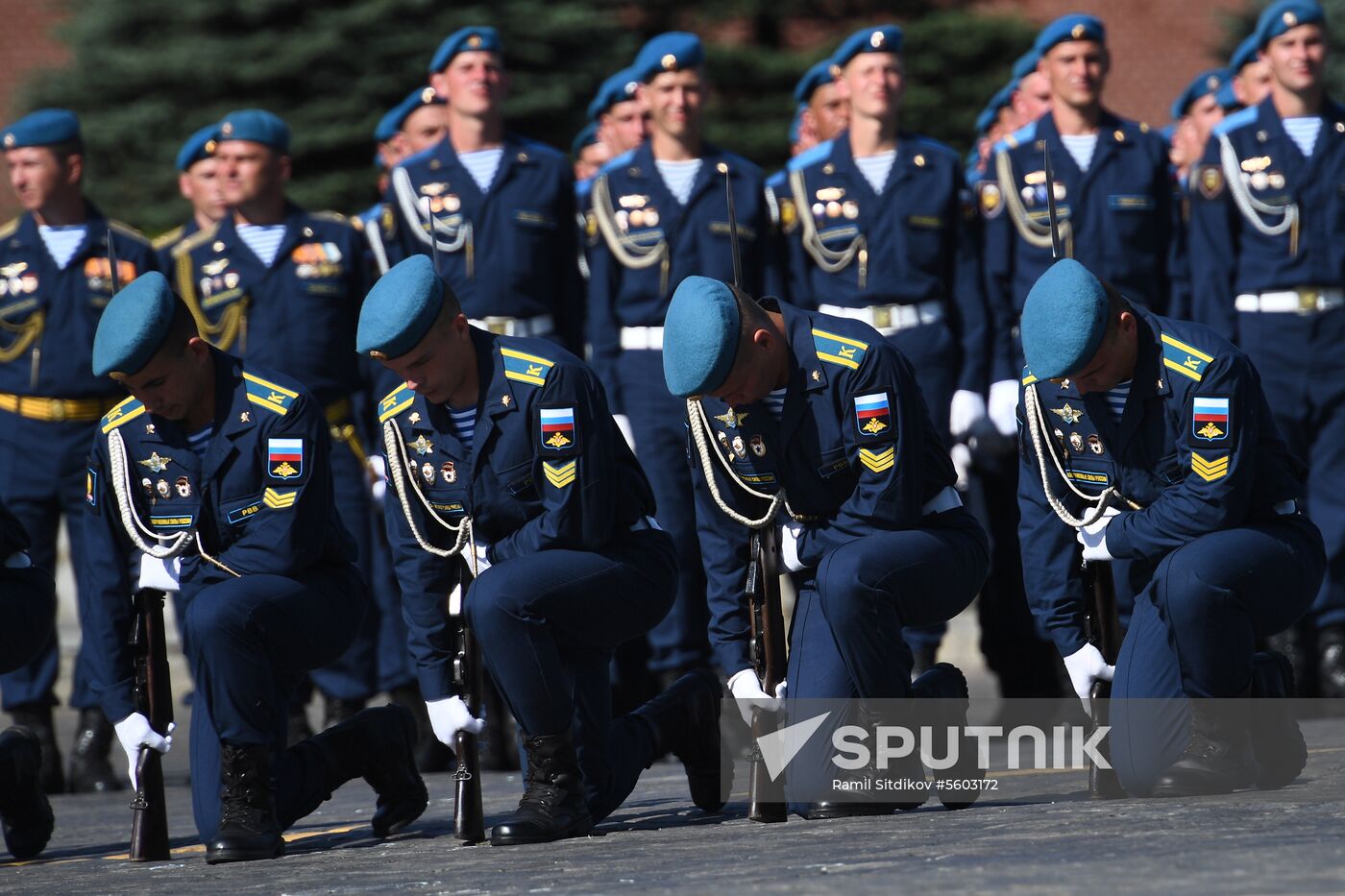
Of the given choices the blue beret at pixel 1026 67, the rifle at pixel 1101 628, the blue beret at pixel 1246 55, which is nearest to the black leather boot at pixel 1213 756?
the rifle at pixel 1101 628

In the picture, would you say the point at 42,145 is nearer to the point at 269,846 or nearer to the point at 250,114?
the point at 250,114

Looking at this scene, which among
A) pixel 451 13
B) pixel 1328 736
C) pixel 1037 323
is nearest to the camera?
pixel 1037 323

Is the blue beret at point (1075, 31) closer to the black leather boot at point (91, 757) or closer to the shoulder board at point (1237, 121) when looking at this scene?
the shoulder board at point (1237, 121)

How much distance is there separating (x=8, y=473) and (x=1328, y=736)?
4794 mm

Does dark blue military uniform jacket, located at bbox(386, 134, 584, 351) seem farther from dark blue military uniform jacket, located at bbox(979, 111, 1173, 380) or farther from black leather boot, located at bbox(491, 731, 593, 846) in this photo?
black leather boot, located at bbox(491, 731, 593, 846)

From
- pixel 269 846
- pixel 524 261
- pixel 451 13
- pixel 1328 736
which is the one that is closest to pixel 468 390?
pixel 269 846

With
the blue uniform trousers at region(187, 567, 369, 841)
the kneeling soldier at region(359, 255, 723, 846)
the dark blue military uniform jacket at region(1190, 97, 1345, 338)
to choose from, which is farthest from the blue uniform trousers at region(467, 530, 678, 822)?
the dark blue military uniform jacket at region(1190, 97, 1345, 338)

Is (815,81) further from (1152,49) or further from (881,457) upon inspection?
(1152,49)

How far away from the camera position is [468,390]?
248 inches

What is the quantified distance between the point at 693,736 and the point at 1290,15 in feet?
13.5

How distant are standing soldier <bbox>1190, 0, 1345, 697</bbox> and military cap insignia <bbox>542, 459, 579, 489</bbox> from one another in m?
3.60

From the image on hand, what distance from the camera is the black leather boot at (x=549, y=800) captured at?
6.00 meters

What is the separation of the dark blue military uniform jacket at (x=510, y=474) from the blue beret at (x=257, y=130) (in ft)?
9.77

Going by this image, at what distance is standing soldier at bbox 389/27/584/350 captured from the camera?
891cm
